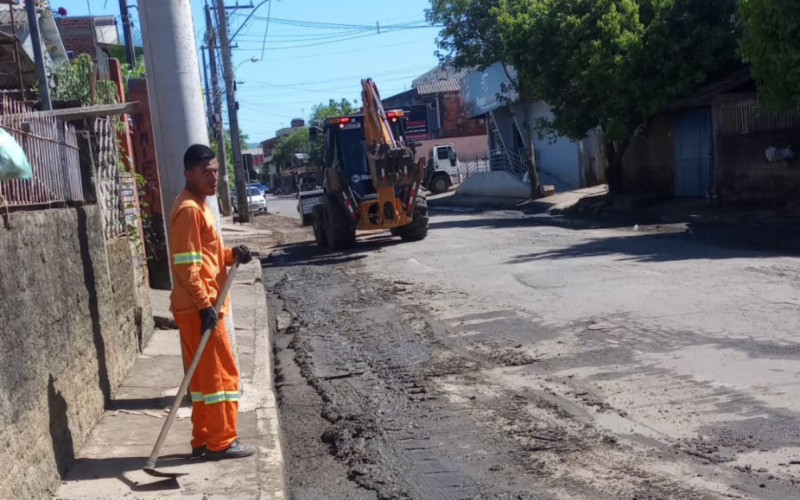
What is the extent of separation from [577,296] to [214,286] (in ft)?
18.8

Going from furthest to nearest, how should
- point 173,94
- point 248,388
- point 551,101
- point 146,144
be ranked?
point 551,101 < point 146,144 < point 248,388 < point 173,94

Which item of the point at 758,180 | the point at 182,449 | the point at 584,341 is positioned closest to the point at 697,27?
the point at 758,180

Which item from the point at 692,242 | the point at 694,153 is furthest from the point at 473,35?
the point at 692,242

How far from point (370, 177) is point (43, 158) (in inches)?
507

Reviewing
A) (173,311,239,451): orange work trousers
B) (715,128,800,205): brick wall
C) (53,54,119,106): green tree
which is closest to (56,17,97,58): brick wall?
(53,54,119,106): green tree

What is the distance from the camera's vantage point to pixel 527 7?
25812 mm

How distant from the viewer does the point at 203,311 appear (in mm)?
5352

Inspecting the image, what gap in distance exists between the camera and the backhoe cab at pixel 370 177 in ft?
58.9

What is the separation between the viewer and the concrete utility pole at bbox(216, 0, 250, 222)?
3256cm

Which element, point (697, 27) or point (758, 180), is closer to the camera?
point (758, 180)

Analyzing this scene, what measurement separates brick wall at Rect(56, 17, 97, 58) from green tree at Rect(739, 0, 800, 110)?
64.7 ft

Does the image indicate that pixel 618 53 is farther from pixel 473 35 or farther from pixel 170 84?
pixel 170 84

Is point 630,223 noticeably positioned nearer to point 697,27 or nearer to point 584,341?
point 697,27

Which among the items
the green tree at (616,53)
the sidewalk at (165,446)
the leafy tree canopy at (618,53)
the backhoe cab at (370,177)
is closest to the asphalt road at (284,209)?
the green tree at (616,53)
